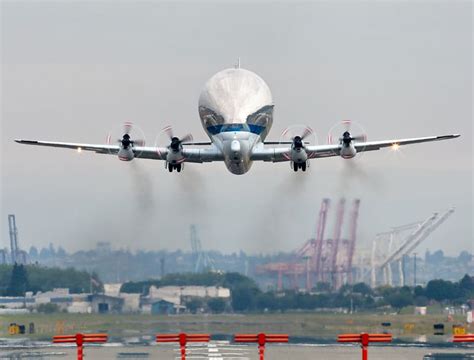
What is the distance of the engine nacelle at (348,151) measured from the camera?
65750 millimetres

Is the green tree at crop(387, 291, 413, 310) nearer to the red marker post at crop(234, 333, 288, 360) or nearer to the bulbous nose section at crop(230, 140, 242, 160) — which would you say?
the bulbous nose section at crop(230, 140, 242, 160)

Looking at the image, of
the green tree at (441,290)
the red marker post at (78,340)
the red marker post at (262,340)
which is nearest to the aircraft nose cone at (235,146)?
the green tree at (441,290)

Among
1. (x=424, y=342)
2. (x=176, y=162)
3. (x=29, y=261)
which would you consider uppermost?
(x=176, y=162)

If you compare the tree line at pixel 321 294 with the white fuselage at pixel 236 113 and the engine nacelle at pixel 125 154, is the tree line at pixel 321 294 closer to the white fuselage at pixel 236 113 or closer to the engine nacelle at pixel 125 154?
the white fuselage at pixel 236 113

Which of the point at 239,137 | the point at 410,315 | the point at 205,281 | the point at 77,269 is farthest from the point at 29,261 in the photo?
the point at 410,315

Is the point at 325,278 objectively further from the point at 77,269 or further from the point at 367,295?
the point at 77,269

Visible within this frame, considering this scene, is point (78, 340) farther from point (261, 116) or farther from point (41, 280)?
point (261, 116)

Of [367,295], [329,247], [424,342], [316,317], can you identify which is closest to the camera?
[424,342]

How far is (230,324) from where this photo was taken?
62.3 meters

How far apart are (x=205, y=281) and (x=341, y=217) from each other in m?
10.1

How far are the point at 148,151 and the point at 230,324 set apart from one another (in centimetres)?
1099

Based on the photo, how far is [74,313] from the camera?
65750 mm

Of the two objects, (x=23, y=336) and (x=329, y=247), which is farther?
(x=329, y=247)

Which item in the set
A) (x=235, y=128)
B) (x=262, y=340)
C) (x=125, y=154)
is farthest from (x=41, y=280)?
(x=262, y=340)
